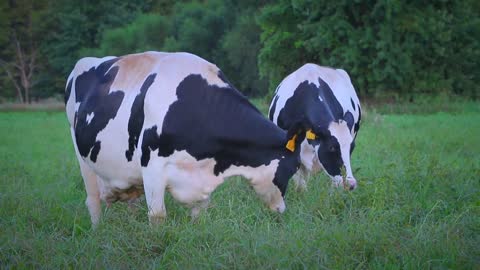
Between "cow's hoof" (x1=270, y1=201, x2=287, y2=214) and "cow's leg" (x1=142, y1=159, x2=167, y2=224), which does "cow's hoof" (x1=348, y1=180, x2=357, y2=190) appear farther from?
"cow's leg" (x1=142, y1=159, x2=167, y2=224)

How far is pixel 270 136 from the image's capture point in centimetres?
549

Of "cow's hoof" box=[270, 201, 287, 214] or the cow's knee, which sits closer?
"cow's hoof" box=[270, 201, 287, 214]

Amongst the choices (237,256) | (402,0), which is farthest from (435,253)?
(402,0)

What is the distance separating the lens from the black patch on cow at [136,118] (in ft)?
18.2

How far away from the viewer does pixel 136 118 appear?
559cm

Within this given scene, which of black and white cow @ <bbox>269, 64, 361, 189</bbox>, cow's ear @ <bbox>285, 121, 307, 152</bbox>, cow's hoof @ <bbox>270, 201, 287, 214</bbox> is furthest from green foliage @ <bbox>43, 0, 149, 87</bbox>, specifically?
cow's ear @ <bbox>285, 121, 307, 152</bbox>

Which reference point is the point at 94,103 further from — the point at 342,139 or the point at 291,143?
the point at 342,139

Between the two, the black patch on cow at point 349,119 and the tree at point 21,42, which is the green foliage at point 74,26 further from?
the black patch on cow at point 349,119

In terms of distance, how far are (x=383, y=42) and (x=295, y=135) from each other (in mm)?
19153

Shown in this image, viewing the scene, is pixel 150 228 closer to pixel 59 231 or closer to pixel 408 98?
pixel 59 231

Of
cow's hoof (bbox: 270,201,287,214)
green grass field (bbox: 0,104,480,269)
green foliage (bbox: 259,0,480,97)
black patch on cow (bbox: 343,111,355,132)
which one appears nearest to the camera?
green grass field (bbox: 0,104,480,269)

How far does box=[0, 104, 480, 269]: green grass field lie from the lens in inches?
171

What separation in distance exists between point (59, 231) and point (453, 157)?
272 inches

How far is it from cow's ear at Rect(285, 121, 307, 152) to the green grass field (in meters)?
0.59
